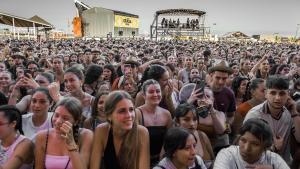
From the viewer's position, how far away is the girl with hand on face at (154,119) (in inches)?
147

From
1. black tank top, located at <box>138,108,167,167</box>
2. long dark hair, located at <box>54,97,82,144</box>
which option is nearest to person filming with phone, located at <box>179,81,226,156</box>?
black tank top, located at <box>138,108,167,167</box>

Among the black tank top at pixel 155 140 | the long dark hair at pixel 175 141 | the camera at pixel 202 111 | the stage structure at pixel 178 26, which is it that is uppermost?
the stage structure at pixel 178 26

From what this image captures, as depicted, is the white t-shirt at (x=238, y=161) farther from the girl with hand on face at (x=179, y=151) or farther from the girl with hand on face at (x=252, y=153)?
the girl with hand on face at (x=179, y=151)

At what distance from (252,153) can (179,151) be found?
57 centimetres

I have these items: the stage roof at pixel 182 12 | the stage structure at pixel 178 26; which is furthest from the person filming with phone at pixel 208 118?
the stage roof at pixel 182 12

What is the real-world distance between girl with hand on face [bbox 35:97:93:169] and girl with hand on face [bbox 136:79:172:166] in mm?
821

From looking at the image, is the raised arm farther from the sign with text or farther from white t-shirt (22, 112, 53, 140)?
the sign with text

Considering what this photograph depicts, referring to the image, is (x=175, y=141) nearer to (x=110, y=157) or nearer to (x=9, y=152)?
(x=110, y=157)

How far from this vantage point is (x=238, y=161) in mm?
2891

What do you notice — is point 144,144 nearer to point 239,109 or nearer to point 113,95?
point 113,95

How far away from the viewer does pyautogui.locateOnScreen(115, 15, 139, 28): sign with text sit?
5223 cm

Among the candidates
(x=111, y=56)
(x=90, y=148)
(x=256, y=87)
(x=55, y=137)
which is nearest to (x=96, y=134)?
(x=90, y=148)

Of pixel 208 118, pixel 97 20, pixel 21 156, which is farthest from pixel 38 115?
pixel 97 20

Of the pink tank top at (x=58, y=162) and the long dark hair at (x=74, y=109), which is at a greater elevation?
the long dark hair at (x=74, y=109)
